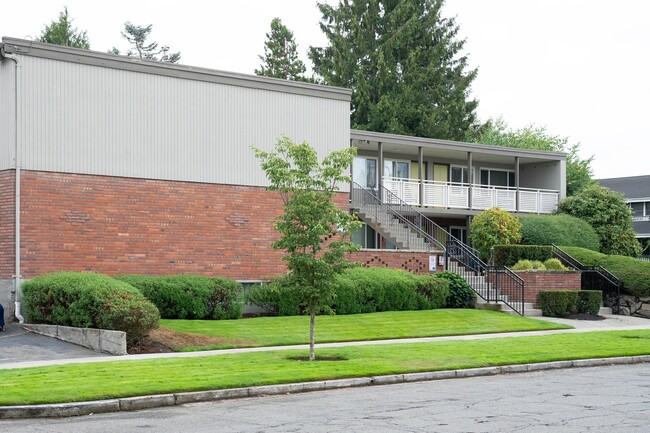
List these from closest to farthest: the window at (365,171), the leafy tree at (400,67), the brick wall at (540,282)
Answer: the brick wall at (540,282) < the window at (365,171) < the leafy tree at (400,67)

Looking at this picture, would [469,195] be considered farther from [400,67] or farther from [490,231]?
[400,67]

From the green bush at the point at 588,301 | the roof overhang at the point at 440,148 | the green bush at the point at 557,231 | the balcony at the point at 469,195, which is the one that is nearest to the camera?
the green bush at the point at 588,301

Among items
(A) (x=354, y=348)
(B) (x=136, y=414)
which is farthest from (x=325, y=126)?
(B) (x=136, y=414)

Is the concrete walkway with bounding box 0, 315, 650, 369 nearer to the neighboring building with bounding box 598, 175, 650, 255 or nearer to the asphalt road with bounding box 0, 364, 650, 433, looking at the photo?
the asphalt road with bounding box 0, 364, 650, 433

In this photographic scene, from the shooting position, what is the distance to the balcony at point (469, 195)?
38519 mm

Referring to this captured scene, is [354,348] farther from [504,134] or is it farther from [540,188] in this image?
[504,134]

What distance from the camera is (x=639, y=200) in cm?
6369

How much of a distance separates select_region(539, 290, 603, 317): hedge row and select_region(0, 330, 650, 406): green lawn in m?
6.46

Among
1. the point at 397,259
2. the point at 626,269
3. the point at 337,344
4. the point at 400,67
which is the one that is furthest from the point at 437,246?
the point at 400,67

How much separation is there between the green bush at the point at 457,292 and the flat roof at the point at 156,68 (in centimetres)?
688

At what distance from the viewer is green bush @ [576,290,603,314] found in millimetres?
30938

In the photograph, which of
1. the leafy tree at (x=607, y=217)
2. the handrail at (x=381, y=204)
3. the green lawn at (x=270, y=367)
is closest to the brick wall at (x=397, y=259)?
the handrail at (x=381, y=204)

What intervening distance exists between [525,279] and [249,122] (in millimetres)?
10491

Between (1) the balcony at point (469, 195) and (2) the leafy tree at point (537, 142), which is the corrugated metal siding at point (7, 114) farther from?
(2) the leafy tree at point (537, 142)
